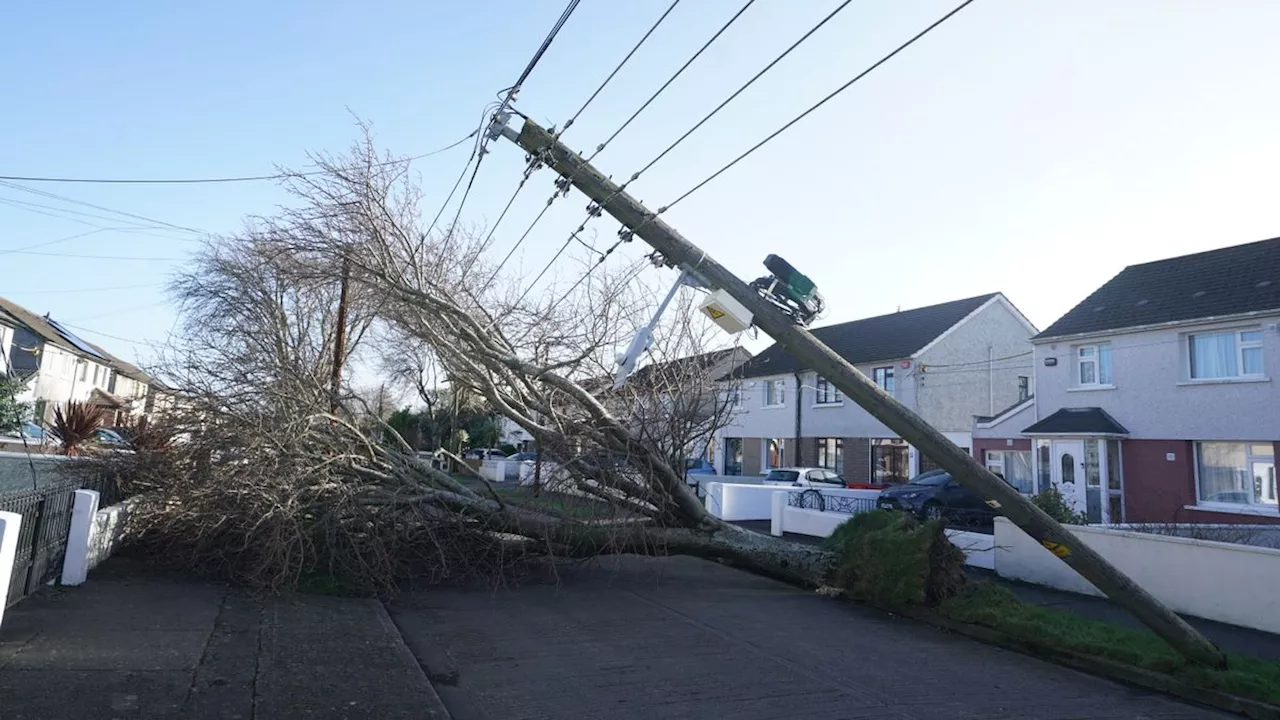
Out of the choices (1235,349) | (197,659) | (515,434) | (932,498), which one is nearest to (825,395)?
(932,498)

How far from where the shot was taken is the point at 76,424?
15.8 meters

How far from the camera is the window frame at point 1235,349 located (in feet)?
61.3

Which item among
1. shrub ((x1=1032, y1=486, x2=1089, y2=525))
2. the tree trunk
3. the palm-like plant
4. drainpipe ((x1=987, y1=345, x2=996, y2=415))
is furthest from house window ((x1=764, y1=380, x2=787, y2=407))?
the palm-like plant

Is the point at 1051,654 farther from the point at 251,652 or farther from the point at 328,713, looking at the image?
the point at 251,652

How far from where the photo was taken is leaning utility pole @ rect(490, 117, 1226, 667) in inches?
331

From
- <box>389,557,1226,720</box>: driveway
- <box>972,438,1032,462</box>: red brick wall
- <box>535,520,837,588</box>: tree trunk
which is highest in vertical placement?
<box>972,438,1032,462</box>: red brick wall

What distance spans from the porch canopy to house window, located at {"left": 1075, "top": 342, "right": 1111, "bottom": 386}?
0.81 metres

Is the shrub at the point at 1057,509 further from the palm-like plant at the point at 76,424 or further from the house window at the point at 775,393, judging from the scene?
the house window at the point at 775,393

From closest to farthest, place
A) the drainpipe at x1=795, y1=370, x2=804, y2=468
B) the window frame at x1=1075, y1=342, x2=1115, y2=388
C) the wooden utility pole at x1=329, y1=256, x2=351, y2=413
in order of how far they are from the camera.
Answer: the wooden utility pole at x1=329, y1=256, x2=351, y2=413, the window frame at x1=1075, y1=342, x2=1115, y2=388, the drainpipe at x1=795, y1=370, x2=804, y2=468

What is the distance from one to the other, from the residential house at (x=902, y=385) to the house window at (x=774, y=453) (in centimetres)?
4

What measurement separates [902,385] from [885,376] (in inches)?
45.7

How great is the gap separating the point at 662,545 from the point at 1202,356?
1532cm

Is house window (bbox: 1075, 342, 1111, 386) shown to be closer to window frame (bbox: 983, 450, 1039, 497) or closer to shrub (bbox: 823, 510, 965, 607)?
window frame (bbox: 983, 450, 1039, 497)

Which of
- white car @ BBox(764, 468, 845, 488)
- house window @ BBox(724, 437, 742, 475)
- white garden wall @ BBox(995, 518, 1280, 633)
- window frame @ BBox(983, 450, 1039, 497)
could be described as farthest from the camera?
house window @ BBox(724, 437, 742, 475)
